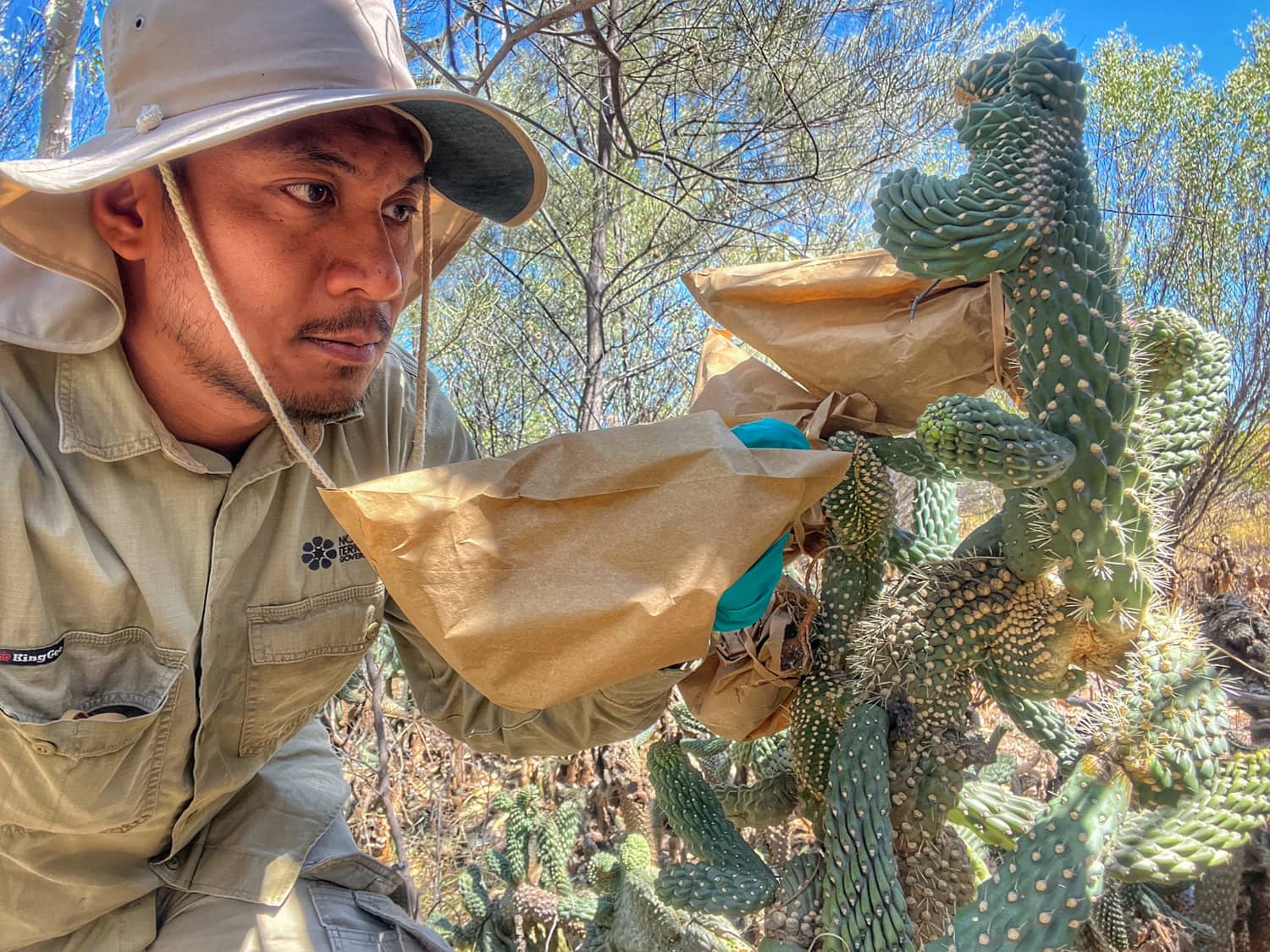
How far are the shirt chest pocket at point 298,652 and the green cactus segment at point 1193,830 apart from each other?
126 cm

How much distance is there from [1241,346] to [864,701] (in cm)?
734

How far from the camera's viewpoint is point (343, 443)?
1.65 metres

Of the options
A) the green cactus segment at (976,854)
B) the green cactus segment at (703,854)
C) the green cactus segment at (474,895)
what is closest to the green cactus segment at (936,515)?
the green cactus segment at (703,854)

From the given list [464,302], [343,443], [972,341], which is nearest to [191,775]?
[343,443]

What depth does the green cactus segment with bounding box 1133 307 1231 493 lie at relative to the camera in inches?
53.1

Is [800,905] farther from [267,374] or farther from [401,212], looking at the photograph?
[401,212]

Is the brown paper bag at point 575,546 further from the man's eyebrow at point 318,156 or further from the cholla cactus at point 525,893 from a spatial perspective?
the cholla cactus at point 525,893

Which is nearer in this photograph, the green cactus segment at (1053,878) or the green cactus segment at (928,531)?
the green cactus segment at (1053,878)

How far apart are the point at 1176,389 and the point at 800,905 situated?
41.7 inches

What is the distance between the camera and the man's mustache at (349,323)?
1.32 meters

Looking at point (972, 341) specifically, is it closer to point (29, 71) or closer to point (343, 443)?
point (343, 443)

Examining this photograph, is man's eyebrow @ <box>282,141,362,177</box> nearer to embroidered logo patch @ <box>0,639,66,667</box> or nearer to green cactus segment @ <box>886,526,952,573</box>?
embroidered logo patch @ <box>0,639,66,667</box>

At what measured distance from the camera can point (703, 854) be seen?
1.86 m

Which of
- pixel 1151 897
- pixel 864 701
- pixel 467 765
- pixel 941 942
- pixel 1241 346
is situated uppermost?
pixel 1241 346
